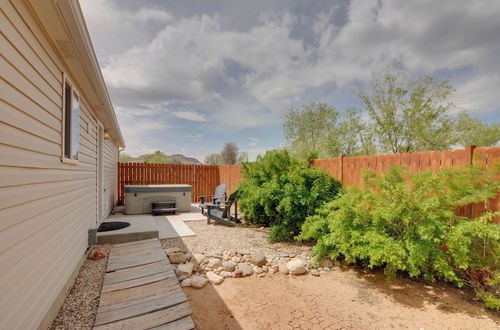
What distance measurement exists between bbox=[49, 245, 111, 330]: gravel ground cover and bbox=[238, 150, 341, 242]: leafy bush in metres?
2.98

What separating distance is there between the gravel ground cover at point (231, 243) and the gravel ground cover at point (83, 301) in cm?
129

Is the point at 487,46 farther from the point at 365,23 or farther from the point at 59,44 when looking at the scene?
the point at 59,44

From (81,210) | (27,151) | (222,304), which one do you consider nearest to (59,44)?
(27,151)

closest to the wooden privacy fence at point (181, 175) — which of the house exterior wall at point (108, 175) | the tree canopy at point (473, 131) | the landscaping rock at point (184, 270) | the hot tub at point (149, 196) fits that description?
the house exterior wall at point (108, 175)

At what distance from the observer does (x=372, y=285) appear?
3018 mm

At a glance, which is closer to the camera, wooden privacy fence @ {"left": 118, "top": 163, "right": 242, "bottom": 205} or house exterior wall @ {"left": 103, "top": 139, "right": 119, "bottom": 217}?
house exterior wall @ {"left": 103, "top": 139, "right": 119, "bottom": 217}

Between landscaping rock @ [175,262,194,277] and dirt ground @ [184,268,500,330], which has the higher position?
landscaping rock @ [175,262,194,277]

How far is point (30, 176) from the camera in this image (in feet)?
5.72

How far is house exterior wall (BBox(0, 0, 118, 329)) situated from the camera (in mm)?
1414

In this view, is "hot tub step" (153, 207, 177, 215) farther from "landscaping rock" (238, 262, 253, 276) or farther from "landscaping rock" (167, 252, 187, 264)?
"landscaping rock" (238, 262, 253, 276)

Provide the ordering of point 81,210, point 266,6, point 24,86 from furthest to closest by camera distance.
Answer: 1. point 266,6
2. point 81,210
3. point 24,86

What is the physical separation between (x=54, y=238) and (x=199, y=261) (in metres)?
1.92

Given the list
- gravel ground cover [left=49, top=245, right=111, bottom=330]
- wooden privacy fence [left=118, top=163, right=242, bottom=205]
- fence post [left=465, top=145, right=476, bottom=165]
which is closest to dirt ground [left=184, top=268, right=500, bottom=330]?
gravel ground cover [left=49, top=245, right=111, bottom=330]

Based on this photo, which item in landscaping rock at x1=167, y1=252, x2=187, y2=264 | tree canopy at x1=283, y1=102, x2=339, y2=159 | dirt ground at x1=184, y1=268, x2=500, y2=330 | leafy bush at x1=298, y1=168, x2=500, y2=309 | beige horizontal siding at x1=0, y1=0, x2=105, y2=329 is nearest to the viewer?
beige horizontal siding at x1=0, y1=0, x2=105, y2=329
